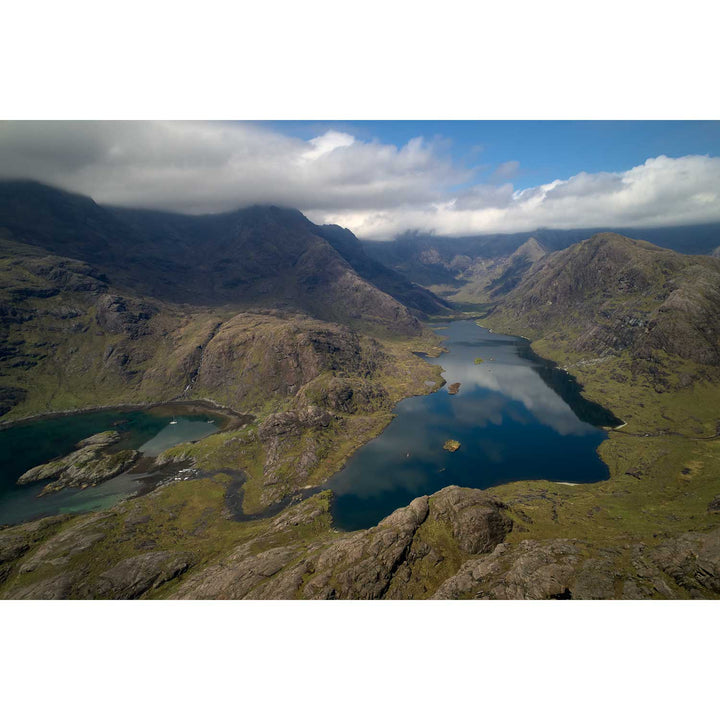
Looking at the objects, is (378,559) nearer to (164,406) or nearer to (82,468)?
(82,468)

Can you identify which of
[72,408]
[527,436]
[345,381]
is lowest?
[72,408]

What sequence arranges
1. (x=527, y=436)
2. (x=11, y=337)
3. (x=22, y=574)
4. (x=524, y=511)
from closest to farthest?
(x=22, y=574)
(x=524, y=511)
(x=527, y=436)
(x=11, y=337)

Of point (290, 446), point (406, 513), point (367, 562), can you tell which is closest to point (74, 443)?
point (290, 446)

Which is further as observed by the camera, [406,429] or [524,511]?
[406,429]

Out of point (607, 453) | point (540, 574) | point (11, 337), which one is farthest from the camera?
point (11, 337)

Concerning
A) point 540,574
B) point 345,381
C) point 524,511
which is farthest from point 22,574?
point 345,381

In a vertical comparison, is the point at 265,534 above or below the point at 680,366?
below

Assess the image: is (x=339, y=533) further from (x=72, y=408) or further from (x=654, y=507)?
(x=72, y=408)
